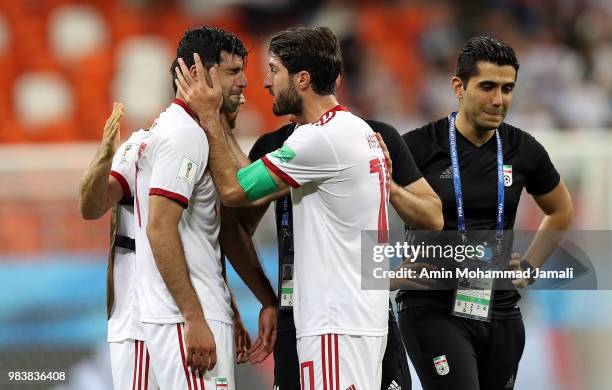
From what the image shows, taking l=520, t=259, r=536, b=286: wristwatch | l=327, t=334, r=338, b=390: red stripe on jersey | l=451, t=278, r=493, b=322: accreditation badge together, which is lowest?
l=327, t=334, r=338, b=390: red stripe on jersey

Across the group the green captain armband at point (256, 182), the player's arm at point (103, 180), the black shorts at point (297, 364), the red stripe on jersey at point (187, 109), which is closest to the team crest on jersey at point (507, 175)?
the black shorts at point (297, 364)

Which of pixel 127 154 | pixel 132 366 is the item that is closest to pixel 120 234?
pixel 127 154

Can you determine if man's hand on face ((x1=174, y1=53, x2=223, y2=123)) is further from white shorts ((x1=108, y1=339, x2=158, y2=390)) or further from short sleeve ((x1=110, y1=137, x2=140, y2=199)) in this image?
white shorts ((x1=108, y1=339, x2=158, y2=390))

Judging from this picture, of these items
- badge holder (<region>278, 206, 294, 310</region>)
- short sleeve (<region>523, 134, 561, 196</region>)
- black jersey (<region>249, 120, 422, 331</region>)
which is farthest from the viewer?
short sleeve (<region>523, 134, 561, 196</region>)

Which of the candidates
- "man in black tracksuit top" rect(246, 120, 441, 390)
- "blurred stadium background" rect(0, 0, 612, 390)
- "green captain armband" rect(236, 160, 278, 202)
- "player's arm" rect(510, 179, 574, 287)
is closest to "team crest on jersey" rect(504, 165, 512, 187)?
"player's arm" rect(510, 179, 574, 287)

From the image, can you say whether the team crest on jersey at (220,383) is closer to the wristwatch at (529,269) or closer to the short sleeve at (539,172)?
the wristwatch at (529,269)

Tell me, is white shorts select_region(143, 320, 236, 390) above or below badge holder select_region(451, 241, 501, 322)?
below

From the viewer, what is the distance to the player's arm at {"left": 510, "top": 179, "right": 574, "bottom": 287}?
488cm

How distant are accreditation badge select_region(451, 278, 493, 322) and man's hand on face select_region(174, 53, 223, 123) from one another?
148cm

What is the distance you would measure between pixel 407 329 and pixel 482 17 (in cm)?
636

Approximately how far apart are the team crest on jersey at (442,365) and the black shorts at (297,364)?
34 cm

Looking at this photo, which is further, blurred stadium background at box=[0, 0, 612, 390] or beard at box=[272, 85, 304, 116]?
blurred stadium background at box=[0, 0, 612, 390]

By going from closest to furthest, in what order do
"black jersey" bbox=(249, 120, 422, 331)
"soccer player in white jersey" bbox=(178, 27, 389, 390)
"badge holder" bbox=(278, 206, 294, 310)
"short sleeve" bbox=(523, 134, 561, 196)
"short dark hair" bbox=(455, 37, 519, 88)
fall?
"soccer player in white jersey" bbox=(178, 27, 389, 390) < "badge holder" bbox=(278, 206, 294, 310) < "black jersey" bbox=(249, 120, 422, 331) < "short dark hair" bbox=(455, 37, 519, 88) < "short sleeve" bbox=(523, 134, 561, 196)

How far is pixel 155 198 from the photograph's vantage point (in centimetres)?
343
